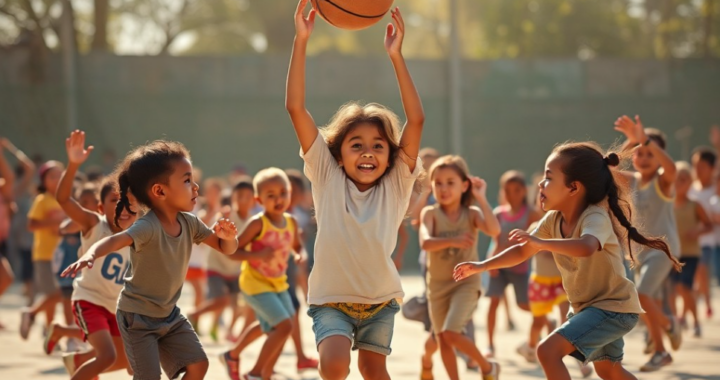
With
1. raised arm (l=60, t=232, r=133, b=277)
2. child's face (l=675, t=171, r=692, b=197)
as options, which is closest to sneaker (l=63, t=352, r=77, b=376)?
raised arm (l=60, t=232, r=133, b=277)

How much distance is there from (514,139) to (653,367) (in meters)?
15.5

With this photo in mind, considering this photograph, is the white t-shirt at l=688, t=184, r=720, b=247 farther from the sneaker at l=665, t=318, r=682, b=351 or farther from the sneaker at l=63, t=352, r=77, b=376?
the sneaker at l=63, t=352, r=77, b=376

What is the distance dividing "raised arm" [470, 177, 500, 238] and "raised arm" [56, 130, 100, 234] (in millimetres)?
2758

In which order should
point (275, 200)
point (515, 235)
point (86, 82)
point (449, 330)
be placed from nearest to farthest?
point (515, 235) < point (449, 330) < point (275, 200) < point (86, 82)

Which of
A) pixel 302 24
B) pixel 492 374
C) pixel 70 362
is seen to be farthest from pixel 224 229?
pixel 492 374

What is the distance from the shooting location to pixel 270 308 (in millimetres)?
8094

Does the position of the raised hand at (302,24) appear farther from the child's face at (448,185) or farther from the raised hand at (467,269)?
the child's face at (448,185)

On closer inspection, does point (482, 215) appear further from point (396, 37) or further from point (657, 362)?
point (396, 37)

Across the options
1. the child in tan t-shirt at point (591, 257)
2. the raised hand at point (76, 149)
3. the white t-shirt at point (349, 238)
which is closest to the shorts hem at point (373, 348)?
the white t-shirt at point (349, 238)

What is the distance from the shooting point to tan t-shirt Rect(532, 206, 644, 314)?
5824 mm

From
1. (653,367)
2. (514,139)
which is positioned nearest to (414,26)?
(514,139)

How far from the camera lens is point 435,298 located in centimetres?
796

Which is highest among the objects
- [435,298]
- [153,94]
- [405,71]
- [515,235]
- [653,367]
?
[153,94]

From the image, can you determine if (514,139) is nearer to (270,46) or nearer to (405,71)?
(270,46)
